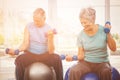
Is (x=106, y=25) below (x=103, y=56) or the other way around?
the other way around

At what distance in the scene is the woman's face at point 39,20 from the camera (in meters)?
2.13

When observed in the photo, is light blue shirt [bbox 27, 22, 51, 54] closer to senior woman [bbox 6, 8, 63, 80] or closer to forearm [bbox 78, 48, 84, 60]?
senior woman [bbox 6, 8, 63, 80]

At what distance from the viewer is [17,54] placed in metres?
2.10

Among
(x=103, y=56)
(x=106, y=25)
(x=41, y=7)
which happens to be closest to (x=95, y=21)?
(x=106, y=25)

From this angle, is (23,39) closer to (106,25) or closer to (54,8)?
(54,8)

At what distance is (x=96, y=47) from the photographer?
6.70 ft

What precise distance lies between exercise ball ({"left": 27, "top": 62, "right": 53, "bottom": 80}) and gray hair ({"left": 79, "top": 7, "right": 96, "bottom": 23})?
512mm

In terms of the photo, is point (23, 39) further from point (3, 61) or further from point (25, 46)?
point (3, 61)

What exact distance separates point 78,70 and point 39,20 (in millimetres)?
528

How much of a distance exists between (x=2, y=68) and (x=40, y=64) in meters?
0.32

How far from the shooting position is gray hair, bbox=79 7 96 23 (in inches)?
81.5

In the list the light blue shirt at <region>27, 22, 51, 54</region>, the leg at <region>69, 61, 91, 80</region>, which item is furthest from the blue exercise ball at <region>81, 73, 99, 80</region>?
the light blue shirt at <region>27, 22, 51, 54</region>

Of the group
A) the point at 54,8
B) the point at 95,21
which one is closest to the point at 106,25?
the point at 95,21

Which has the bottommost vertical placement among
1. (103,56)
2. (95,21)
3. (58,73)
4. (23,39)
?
(58,73)
